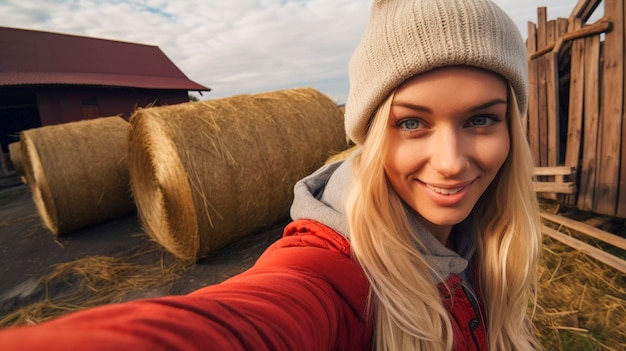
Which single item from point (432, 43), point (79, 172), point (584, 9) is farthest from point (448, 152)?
point (79, 172)

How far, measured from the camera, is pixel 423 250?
1.21 m

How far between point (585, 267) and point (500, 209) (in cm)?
246

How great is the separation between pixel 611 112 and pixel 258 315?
13.9 ft

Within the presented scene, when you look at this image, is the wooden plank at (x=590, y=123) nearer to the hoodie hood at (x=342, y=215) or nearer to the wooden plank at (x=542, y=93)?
the wooden plank at (x=542, y=93)

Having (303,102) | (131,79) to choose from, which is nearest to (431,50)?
(303,102)

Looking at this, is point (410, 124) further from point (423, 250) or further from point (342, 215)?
point (423, 250)

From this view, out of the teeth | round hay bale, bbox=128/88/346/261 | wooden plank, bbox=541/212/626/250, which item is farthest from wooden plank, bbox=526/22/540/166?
the teeth

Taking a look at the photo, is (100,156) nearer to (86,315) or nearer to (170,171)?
(170,171)

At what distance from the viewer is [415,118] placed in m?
→ 1.01

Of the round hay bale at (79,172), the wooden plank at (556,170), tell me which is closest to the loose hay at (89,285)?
the round hay bale at (79,172)

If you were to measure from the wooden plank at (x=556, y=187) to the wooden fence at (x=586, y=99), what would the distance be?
4.3 inches

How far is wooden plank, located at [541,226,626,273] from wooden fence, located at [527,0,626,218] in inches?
26.0

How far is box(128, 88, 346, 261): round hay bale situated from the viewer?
3.40 metres

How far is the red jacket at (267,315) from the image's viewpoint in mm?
284
